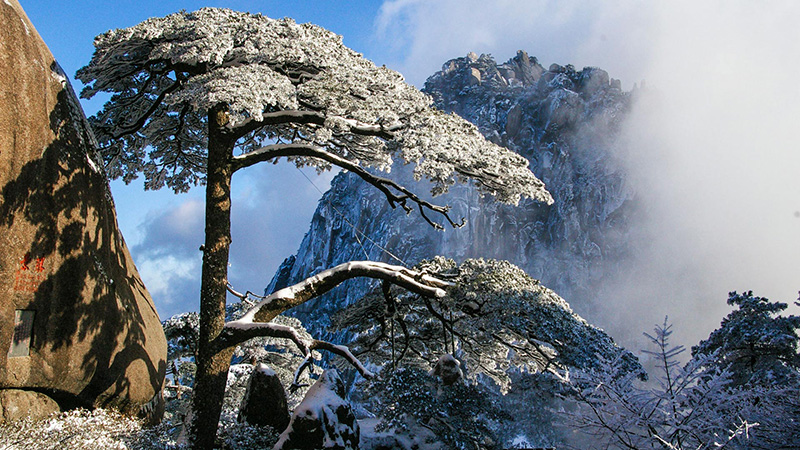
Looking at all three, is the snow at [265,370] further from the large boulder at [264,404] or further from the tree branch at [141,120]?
the tree branch at [141,120]

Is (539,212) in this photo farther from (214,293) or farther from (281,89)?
(281,89)

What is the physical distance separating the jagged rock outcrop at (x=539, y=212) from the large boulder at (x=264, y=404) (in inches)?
2235

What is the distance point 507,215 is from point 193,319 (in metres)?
71.5

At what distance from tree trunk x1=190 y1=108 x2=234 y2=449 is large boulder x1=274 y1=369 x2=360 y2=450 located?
1268 mm

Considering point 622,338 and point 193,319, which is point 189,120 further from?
Result: point 622,338

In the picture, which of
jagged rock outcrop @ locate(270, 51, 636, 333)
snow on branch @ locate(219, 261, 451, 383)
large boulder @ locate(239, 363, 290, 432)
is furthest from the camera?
jagged rock outcrop @ locate(270, 51, 636, 333)

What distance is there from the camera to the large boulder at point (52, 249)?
252 inches

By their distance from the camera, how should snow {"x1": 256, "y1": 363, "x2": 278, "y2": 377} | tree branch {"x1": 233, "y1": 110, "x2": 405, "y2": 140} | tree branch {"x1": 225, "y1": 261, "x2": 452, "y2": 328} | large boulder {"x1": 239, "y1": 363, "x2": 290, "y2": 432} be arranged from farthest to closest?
snow {"x1": 256, "y1": 363, "x2": 278, "y2": 377}, large boulder {"x1": 239, "y1": 363, "x2": 290, "y2": 432}, tree branch {"x1": 233, "y1": 110, "x2": 405, "y2": 140}, tree branch {"x1": 225, "y1": 261, "x2": 452, "y2": 328}

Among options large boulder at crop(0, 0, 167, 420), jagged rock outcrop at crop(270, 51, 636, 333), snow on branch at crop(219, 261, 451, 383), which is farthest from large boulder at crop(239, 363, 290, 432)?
jagged rock outcrop at crop(270, 51, 636, 333)

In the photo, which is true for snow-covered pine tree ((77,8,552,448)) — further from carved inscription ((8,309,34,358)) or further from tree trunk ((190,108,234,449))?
carved inscription ((8,309,34,358))

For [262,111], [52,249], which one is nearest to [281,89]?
[262,111]

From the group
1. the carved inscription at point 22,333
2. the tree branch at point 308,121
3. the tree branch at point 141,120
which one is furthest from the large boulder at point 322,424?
the tree branch at point 141,120

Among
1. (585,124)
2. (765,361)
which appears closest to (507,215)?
(585,124)

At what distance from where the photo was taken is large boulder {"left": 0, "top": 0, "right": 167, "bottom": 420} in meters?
6.39
